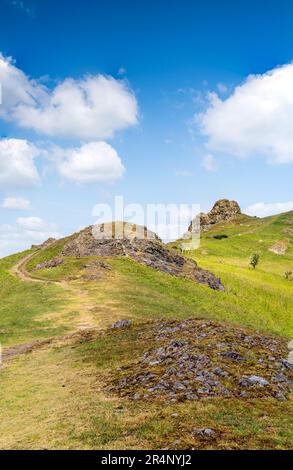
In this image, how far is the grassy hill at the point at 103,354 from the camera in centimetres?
1600

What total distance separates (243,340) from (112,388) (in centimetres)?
1055

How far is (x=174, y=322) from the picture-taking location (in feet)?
116

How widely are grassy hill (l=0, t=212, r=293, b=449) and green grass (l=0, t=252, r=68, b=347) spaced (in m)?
0.12

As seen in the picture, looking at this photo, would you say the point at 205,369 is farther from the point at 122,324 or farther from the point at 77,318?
the point at 77,318

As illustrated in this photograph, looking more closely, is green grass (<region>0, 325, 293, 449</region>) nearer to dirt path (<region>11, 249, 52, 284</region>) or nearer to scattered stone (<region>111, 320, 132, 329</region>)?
scattered stone (<region>111, 320, 132, 329</region>)

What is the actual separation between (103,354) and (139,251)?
53943mm

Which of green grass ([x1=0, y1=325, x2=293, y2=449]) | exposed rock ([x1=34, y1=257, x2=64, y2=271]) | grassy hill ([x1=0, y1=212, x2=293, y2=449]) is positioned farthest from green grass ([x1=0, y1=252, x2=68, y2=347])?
green grass ([x1=0, y1=325, x2=293, y2=449])

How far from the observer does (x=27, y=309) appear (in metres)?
49.8

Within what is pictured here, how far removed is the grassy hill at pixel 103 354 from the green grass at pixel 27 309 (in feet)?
0.40

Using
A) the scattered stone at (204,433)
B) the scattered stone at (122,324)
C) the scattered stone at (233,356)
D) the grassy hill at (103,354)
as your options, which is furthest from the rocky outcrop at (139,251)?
the scattered stone at (204,433)

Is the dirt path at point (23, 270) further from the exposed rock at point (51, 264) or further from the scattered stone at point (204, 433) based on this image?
the scattered stone at point (204, 433)
